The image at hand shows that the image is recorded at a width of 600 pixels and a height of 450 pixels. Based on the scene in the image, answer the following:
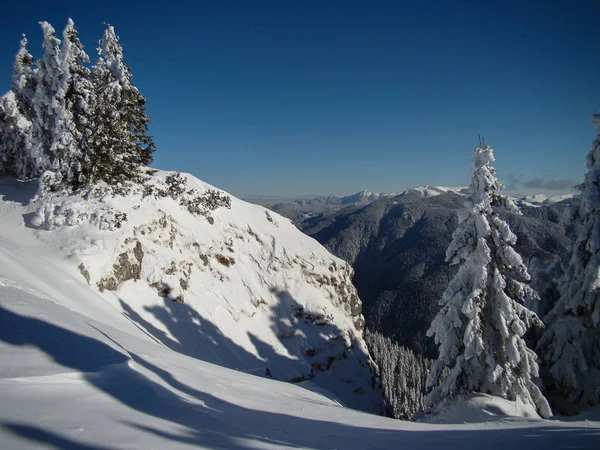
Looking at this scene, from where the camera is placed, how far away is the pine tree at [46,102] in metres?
19.4

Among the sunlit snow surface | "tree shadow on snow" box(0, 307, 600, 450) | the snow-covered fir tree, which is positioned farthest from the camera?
the snow-covered fir tree

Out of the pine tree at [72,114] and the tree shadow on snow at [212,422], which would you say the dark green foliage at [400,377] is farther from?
the tree shadow on snow at [212,422]

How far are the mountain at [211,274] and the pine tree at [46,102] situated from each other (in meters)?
2.61

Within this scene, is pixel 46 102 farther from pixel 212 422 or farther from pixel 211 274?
pixel 212 422

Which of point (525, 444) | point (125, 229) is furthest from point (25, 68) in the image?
point (525, 444)

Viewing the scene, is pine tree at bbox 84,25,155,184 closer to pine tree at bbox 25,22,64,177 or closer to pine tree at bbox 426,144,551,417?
pine tree at bbox 25,22,64,177

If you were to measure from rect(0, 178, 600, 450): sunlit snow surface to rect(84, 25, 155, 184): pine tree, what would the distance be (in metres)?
13.6

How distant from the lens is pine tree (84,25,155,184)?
19.6 meters

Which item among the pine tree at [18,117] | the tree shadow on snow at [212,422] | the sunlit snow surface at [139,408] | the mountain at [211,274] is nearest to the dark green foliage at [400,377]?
the mountain at [211,274]

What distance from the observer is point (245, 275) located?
2778 centimetres

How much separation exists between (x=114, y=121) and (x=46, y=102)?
453 centimetres

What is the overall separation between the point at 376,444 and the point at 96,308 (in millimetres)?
11574

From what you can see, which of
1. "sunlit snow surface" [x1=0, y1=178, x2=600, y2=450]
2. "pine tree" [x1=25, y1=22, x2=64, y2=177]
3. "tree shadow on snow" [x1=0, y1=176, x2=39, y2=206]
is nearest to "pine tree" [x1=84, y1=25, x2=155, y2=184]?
"pine tree" [x1=25, y1=22, x2=64, y2=177]

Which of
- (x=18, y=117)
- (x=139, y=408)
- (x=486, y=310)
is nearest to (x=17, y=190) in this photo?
(x=18, y=117)
